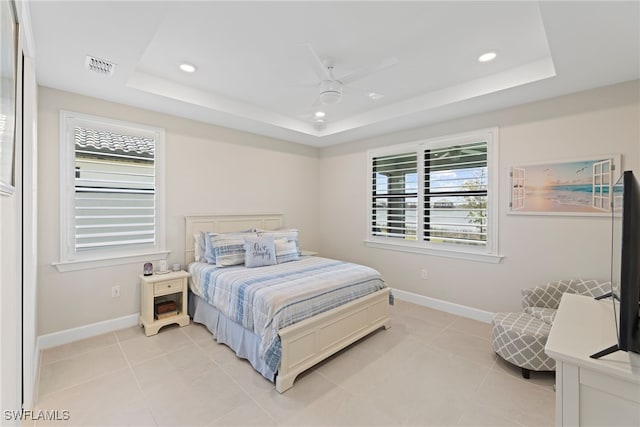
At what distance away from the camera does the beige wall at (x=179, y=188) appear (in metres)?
2.73

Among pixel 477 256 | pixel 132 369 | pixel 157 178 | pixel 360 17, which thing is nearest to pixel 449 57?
pixel 360 17

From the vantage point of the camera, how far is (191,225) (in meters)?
3.66

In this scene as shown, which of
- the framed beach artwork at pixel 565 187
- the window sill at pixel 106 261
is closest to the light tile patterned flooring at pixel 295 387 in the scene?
the window sill at pixel 106 261

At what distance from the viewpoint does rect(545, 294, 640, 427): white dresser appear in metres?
0.89

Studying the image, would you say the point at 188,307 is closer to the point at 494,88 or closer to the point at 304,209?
the point at 304,209

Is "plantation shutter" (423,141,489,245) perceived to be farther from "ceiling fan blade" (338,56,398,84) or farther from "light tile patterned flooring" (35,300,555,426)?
"ceiling fan blade" (338,56,398,84)

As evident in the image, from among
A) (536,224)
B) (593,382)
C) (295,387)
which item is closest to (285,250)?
(295,387)

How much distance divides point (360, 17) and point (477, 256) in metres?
2.93

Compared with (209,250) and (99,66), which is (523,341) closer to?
(209,250)

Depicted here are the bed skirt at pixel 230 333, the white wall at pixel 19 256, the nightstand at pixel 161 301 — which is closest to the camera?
the white wall at pixel 19 256

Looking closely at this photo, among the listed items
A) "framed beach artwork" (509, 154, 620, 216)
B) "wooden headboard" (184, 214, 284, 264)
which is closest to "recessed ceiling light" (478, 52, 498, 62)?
"framed beach artwork" (509, 154, 620, 216)

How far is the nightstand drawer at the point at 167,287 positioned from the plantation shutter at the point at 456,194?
3271mm

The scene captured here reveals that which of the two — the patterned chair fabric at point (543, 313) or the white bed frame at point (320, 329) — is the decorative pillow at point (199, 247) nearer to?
the white bed frame at point (320, 329)

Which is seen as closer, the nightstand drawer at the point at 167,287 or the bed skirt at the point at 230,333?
the bed skirt at the point at 230,333
